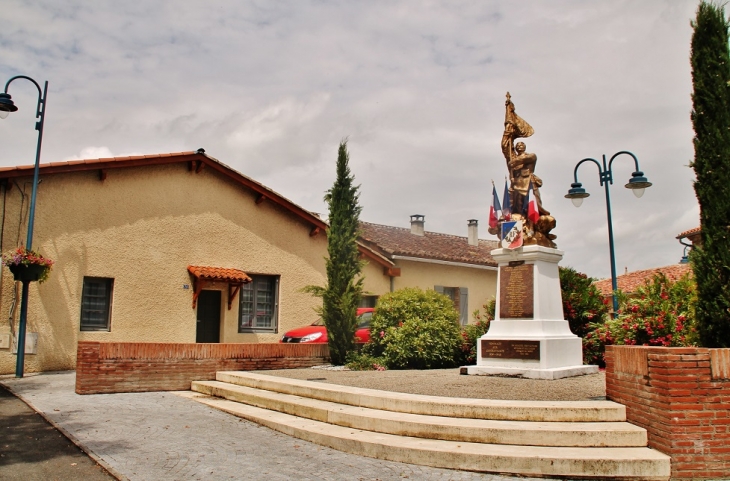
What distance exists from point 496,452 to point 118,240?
1222 cm

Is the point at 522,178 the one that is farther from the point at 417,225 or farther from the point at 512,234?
the point at 417,225

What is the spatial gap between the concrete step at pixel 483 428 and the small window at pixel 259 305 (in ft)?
31.7

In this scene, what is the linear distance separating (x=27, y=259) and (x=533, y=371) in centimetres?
1037

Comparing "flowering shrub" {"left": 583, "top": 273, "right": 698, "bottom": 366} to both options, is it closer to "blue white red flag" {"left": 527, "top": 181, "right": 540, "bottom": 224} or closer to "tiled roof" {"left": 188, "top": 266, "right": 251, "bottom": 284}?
"blue white red flag" {"left": 527, "top": 181, "right": 540, "bottom": 224}

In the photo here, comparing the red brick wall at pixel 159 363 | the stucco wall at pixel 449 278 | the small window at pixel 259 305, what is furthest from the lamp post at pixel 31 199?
the stucco wall at pixel 449 278

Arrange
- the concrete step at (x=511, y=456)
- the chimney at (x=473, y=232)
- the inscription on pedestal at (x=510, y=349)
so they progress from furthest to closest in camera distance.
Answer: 1. the chimney at (x=473, y=232)
2. the inscription on pedestal at (x=510, y=349)
3. the concrete step at (x=511, y=456)

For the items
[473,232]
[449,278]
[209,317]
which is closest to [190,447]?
[209,317]

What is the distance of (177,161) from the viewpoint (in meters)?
16.4

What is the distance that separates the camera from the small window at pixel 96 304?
1480cm

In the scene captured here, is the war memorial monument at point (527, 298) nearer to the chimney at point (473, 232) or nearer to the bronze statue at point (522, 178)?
the bronze statue at point (522, 178)

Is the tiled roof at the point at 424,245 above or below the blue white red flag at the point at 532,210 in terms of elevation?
above

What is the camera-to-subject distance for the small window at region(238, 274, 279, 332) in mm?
17438

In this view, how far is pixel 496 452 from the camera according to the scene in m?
5.91

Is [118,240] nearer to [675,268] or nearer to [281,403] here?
[281,403]
